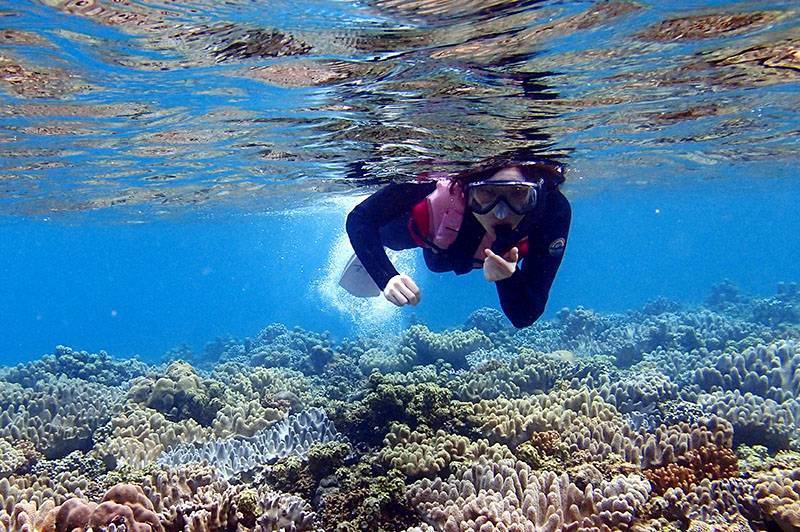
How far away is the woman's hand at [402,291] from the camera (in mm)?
5389

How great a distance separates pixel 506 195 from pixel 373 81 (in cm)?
325

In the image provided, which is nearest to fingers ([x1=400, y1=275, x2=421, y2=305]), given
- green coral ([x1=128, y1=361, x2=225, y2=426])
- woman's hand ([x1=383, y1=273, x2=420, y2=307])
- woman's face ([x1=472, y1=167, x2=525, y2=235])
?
woman's hand ([x1=383, y1=273, x2=420, y2=307])

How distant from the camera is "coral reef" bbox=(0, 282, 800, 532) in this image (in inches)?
180

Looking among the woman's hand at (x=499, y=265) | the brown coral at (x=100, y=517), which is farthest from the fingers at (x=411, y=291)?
the brown coral at (x=100, y=517)

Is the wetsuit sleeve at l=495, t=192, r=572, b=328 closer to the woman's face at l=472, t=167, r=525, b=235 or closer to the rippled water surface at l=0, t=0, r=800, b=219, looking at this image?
the woman's face at l=472, t=167, r=525, b=235

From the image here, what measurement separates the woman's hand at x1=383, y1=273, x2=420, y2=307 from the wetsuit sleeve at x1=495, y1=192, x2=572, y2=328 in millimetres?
1783

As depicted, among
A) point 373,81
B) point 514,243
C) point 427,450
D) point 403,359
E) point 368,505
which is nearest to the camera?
point 368,505

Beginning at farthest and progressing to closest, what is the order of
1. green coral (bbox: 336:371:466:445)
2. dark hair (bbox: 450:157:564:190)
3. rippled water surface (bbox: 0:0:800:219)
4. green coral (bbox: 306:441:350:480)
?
dark hair (bbox: 450:157:564:190) → green coral (bbox: 336:371:466:445) → rippled water surface (bbox: 0:0:800:219) → green coral (bbox: 306:441:350:480)

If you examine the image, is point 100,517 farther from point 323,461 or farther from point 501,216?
point 501,216

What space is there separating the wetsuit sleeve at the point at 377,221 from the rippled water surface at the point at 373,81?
6.27 ft

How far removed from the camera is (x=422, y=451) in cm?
600

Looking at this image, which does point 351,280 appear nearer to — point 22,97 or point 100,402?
point 100,402

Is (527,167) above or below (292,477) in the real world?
above

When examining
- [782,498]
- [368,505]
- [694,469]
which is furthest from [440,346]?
[782,498]
